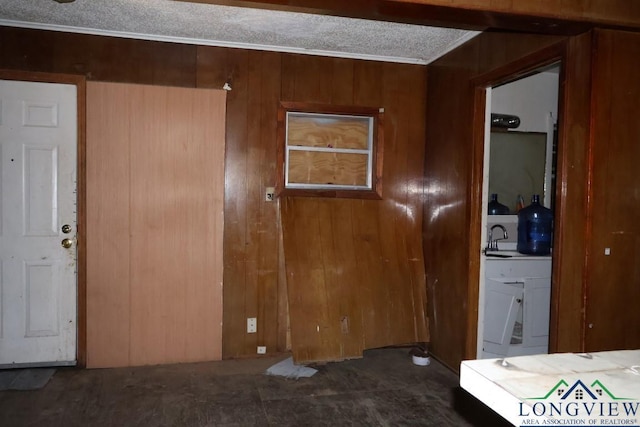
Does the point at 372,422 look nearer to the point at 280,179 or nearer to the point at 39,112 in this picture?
the point at 280,179

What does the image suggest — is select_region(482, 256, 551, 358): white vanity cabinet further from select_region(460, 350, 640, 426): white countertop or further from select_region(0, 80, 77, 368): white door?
select_region(0, 80, 77, 368): white door

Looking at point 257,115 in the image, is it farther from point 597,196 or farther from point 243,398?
point 597,196

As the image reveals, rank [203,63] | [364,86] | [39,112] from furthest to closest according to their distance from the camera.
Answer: [364,86] < [203,63] < [39,112]

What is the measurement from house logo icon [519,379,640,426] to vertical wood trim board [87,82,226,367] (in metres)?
2.76

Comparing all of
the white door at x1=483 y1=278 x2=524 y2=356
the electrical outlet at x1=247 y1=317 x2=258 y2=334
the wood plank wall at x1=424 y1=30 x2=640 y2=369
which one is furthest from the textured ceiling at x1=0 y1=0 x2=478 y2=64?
the electrical outlet at x1=247 y1=317 x2=258 y2=334

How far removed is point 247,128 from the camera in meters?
3.51

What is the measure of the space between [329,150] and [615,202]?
211 cm

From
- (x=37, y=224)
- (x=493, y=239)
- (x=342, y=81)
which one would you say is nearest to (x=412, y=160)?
(x=342, y=81)

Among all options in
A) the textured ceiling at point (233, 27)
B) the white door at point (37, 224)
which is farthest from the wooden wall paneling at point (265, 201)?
the white door at point (37, 224)

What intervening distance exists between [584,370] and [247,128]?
2.88 meters

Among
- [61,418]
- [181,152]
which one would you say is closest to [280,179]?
[181,152]

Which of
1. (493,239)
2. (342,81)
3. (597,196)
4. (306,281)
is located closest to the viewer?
(597,196)

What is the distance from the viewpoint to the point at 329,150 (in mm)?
3707

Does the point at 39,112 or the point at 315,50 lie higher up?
the point at 315,50
